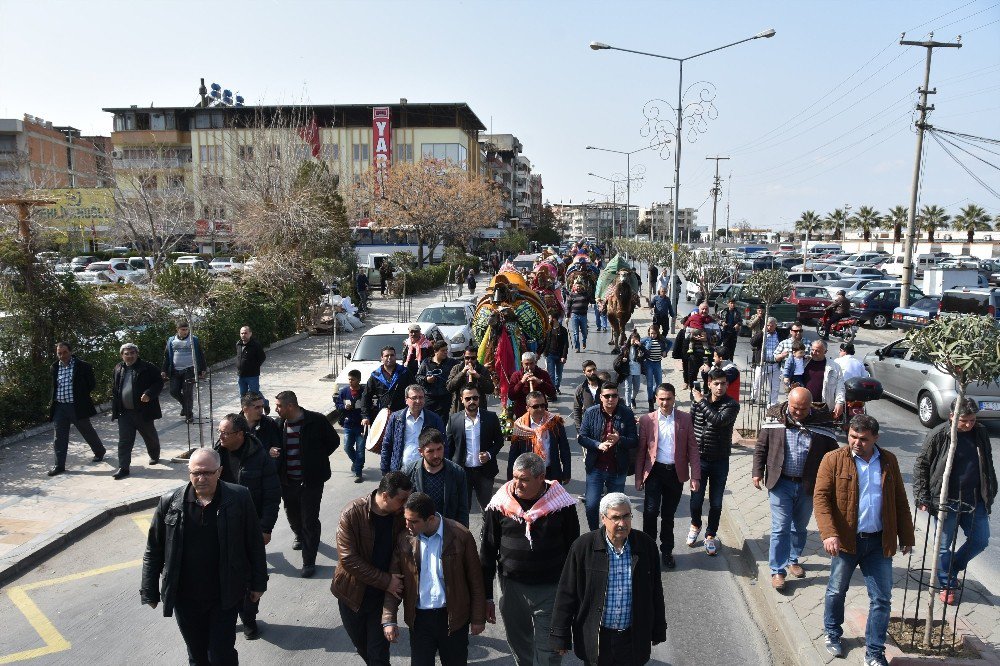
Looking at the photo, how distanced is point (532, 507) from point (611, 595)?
2.40 feet

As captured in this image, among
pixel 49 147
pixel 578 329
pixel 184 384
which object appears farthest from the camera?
pixel 49 147

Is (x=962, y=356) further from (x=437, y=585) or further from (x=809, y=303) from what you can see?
(x=809, y=303)

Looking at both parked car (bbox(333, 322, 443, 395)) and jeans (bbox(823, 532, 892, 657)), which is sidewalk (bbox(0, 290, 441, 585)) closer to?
parked car (bbox(333, 322, 443, 395))

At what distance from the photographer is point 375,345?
13.7 meters

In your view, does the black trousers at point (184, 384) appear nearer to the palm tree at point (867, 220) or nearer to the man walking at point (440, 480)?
the man walking at point (440, 480)

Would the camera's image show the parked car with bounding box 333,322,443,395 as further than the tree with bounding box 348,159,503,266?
No

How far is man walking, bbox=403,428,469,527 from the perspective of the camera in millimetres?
5371

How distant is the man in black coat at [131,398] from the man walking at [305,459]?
362cm

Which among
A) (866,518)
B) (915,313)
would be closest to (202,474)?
(866,518)

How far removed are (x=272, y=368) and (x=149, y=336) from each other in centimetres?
374

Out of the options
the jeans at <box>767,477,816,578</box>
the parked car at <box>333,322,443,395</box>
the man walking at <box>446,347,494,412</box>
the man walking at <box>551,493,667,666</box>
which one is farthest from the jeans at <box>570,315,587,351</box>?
the man walking at <box>551,493,667,666</box>

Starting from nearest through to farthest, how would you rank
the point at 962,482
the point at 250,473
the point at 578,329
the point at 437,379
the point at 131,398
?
1. the point at 250,473
2. the point at 962,482
3. the point at 437,379
4. the point at 131,398
5. the point at 578,329

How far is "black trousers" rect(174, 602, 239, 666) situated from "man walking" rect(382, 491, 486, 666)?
99cm

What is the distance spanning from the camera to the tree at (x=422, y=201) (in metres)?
47.9
